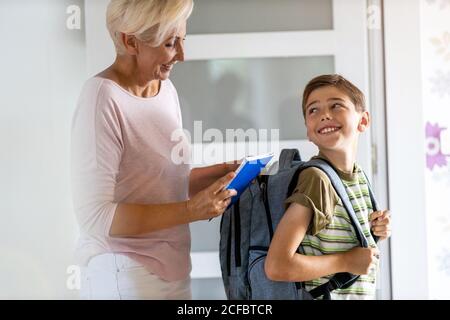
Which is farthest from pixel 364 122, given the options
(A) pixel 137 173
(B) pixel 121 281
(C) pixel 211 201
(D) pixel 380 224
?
(B) pixel 121 281

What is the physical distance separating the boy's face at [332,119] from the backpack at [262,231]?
0.05 meters

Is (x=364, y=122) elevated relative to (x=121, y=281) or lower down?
elevated

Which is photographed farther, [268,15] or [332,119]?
[268,15]

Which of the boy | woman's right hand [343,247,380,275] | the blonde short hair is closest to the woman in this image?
the blonde short hair

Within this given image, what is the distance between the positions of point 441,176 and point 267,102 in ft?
1.23

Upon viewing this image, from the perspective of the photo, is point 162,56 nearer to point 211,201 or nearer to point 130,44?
point 130,44

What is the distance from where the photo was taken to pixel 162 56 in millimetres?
1206

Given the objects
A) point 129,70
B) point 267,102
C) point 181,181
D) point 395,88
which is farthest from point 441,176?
point 129,70

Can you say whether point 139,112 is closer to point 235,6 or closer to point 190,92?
point 190,92

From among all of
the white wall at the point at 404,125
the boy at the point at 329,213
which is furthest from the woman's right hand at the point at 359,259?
the white wall at the point at 404,125

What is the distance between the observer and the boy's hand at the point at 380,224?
1.23 m

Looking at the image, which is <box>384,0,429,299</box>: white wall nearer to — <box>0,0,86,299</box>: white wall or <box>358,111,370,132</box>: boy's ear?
<box>358,111,370,132</box>: boy's ear

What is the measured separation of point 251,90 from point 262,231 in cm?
29

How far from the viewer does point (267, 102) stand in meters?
1.28
